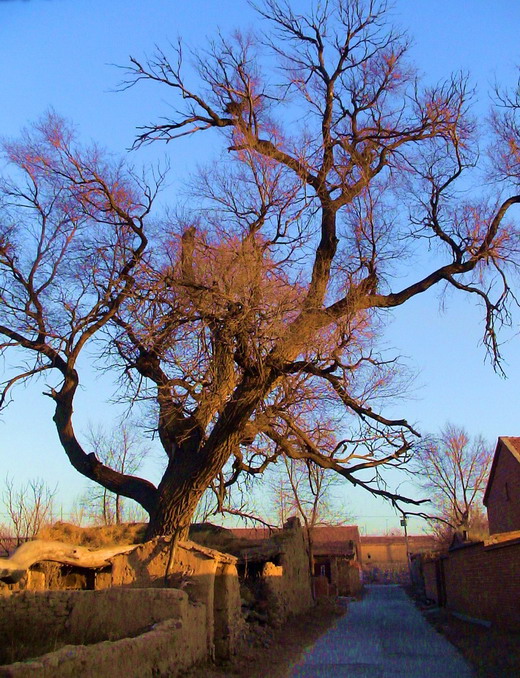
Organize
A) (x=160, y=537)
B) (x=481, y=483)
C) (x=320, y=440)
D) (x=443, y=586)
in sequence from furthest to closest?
(x=481, y=483), (x=443, y=586), (x=320, y=440), (x=160, y=537)

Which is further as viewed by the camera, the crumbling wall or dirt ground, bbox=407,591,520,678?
the crumbling wall

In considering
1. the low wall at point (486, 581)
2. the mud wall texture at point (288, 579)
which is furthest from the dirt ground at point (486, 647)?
the mud wall texture at point (288, 579)

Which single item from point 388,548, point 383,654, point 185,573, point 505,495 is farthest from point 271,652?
point 388,548

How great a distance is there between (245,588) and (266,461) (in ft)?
11.4

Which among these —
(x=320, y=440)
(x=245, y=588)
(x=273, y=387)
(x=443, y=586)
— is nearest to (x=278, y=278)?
(x=273, y=387)

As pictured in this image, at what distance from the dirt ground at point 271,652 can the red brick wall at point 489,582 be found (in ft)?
14.4

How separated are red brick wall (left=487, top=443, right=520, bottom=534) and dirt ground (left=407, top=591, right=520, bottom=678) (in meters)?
12.3

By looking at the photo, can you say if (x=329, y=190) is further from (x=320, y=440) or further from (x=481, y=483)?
(x=481, y=483)

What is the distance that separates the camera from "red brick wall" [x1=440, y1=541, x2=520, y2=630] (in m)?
15.0

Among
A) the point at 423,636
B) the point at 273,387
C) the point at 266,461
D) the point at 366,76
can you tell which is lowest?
the point at 423,636

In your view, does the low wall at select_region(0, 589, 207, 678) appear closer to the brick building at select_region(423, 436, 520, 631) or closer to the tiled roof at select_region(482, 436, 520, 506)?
the brick building at select_region(423, 436, 520, 631)

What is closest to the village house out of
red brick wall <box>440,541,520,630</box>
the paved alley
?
red brick wall <box>440,541,520,630</box>

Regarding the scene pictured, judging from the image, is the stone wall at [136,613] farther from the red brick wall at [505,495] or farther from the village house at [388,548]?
the village house at [388,548]

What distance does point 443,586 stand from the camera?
27.5 m
